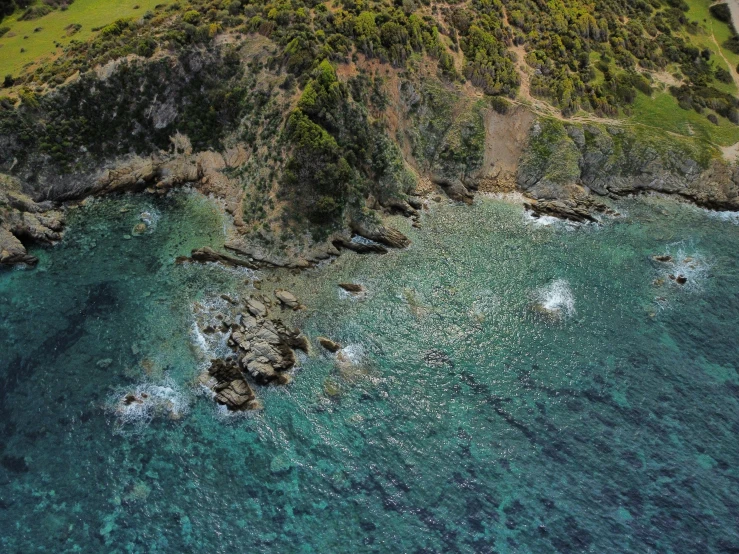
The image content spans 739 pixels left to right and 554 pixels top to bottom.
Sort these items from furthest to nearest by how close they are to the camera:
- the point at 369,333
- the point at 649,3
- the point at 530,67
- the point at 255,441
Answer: the point at 649,3 → the point at 530,67 → the point at 369,333 → the point at 255,441

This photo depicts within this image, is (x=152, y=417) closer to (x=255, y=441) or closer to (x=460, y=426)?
(x=255, y=441)

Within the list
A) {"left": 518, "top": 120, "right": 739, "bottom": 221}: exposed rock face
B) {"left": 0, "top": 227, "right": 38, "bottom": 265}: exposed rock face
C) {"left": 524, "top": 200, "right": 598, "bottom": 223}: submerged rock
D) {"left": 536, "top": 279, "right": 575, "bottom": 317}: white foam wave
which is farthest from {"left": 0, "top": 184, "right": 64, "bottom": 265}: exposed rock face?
{"left": 518, "top": 120, "right": 739, "bottom": 221}: exposed rock face

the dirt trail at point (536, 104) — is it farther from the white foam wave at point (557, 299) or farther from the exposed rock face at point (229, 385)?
the exposed rock face at point (229, 385)

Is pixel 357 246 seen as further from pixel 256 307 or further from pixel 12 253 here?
pixel 12 253

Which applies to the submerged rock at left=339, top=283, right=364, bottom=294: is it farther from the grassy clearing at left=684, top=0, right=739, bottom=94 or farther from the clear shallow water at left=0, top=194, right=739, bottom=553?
the grassy clearing at left=684, top=0, right=739, bottom=94

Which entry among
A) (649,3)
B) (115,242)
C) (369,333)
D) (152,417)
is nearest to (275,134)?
(115,242)

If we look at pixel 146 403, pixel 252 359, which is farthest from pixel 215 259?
pixel 146 403
